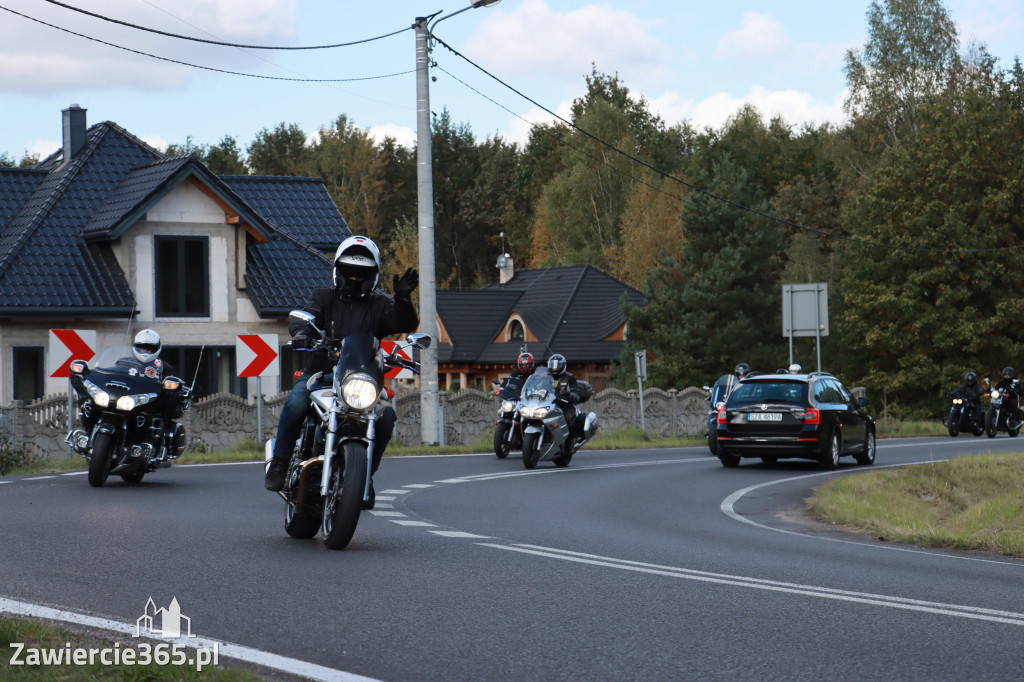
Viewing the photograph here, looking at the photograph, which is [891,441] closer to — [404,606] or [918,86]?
[404,606]

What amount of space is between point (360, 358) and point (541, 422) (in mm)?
11944

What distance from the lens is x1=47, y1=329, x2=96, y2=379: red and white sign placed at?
20516mm

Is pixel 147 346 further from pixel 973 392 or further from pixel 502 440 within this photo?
pixel 973 392

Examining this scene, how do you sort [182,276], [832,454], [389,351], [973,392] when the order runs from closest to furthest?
[389,351] < [832,454] < [182,276] < [973,392]

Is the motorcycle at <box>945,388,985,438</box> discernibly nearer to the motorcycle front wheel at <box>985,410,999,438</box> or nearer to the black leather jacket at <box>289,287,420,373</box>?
the motorcycle front wheel at <box>985,410,999,438</box>

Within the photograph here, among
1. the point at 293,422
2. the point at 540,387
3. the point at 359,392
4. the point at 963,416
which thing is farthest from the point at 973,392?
the point at 359,392

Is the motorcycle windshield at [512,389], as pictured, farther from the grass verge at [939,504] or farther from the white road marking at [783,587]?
the white road marking at [783,587]

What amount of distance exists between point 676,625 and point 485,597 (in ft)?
4.01

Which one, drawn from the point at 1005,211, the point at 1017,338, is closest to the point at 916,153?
the point at 1005,211

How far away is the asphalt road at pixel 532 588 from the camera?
6.09m

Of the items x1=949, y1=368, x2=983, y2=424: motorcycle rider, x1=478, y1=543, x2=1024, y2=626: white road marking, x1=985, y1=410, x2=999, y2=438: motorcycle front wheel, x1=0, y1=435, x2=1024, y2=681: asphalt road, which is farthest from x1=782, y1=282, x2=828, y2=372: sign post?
x1=478, y1=543, x2=1024, y2=626: white road marking

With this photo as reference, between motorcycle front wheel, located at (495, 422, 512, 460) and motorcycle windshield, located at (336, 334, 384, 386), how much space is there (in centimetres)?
1400

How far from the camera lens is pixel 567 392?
2138cm

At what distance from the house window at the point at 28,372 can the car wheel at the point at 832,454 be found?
18.0 m
